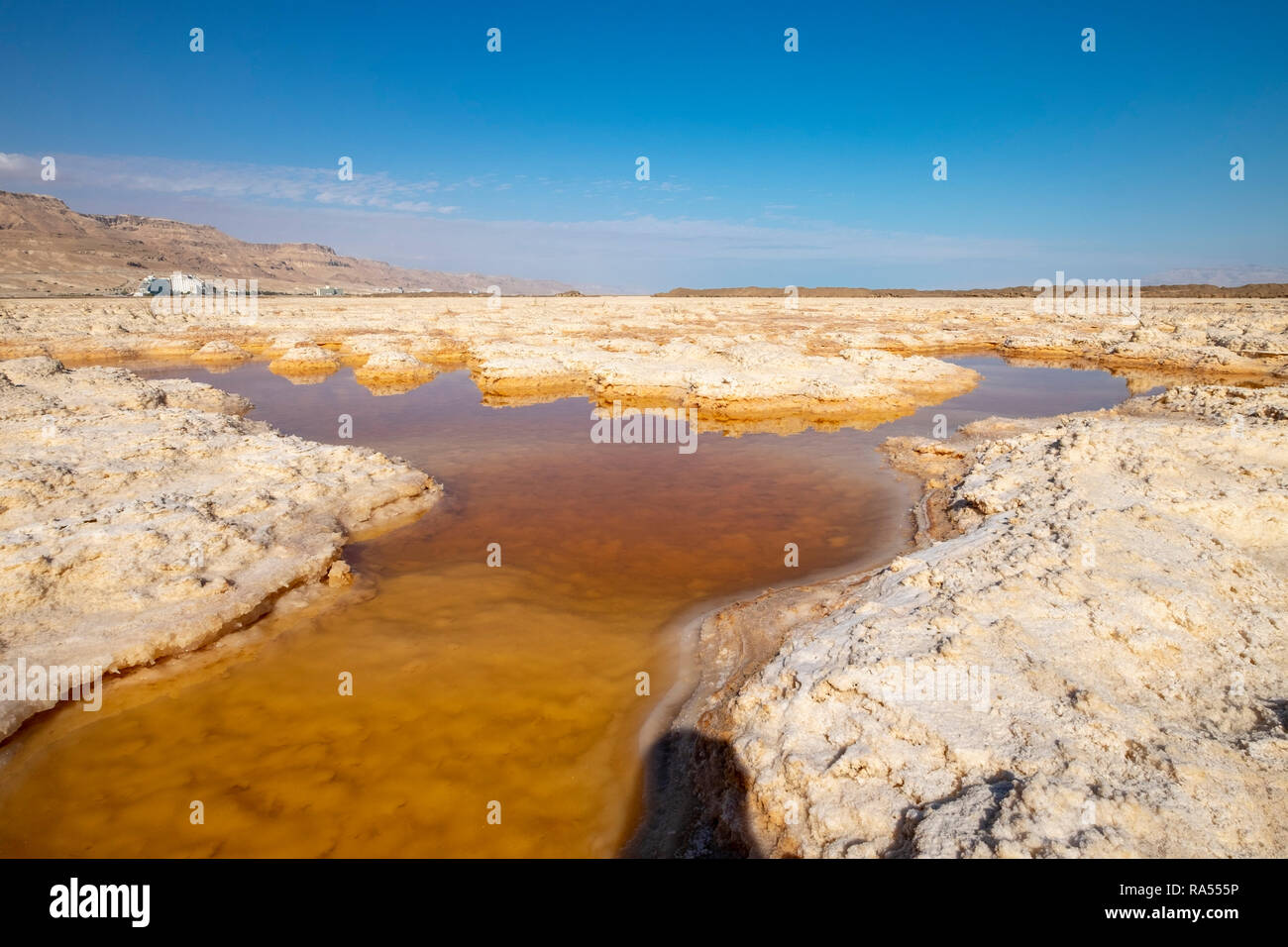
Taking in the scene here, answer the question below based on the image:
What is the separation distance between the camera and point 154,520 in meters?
6.35

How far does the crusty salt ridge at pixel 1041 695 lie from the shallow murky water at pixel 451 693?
864mm

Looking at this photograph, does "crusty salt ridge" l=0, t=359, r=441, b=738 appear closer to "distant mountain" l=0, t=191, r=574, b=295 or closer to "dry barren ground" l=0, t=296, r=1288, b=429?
"dry barren ground" l=0, t=296, r=1288, b=429

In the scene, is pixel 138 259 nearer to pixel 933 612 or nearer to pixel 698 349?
pixel 698 349

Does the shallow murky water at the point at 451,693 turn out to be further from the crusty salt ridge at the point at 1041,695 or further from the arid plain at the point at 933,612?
the crusty salt ridge at the point at 1041,695

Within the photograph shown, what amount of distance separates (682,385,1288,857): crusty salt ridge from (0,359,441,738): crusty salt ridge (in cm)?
459

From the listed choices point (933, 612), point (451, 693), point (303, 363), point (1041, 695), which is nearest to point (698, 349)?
→ point (303, 363)

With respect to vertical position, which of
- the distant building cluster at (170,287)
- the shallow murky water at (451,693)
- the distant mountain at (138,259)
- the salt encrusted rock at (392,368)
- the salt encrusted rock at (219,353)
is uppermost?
the distant mountain at (138,259)

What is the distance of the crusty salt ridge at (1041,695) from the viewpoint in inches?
106

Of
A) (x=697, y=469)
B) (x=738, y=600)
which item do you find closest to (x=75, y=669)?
(x=738, y=600)

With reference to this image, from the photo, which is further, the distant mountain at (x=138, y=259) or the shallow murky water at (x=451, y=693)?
the distant mountain at (x=138, y=259)

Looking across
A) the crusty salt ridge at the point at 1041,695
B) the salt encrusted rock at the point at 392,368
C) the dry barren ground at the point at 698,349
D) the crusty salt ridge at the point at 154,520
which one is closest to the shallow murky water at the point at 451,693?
the crusty salt ridge at the point at 154,520

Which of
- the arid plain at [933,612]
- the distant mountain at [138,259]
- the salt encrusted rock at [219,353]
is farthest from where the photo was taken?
the distant mountain at [138,259]

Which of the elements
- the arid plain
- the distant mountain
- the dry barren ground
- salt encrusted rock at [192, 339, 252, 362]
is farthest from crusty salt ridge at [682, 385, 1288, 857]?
the distant mountain
